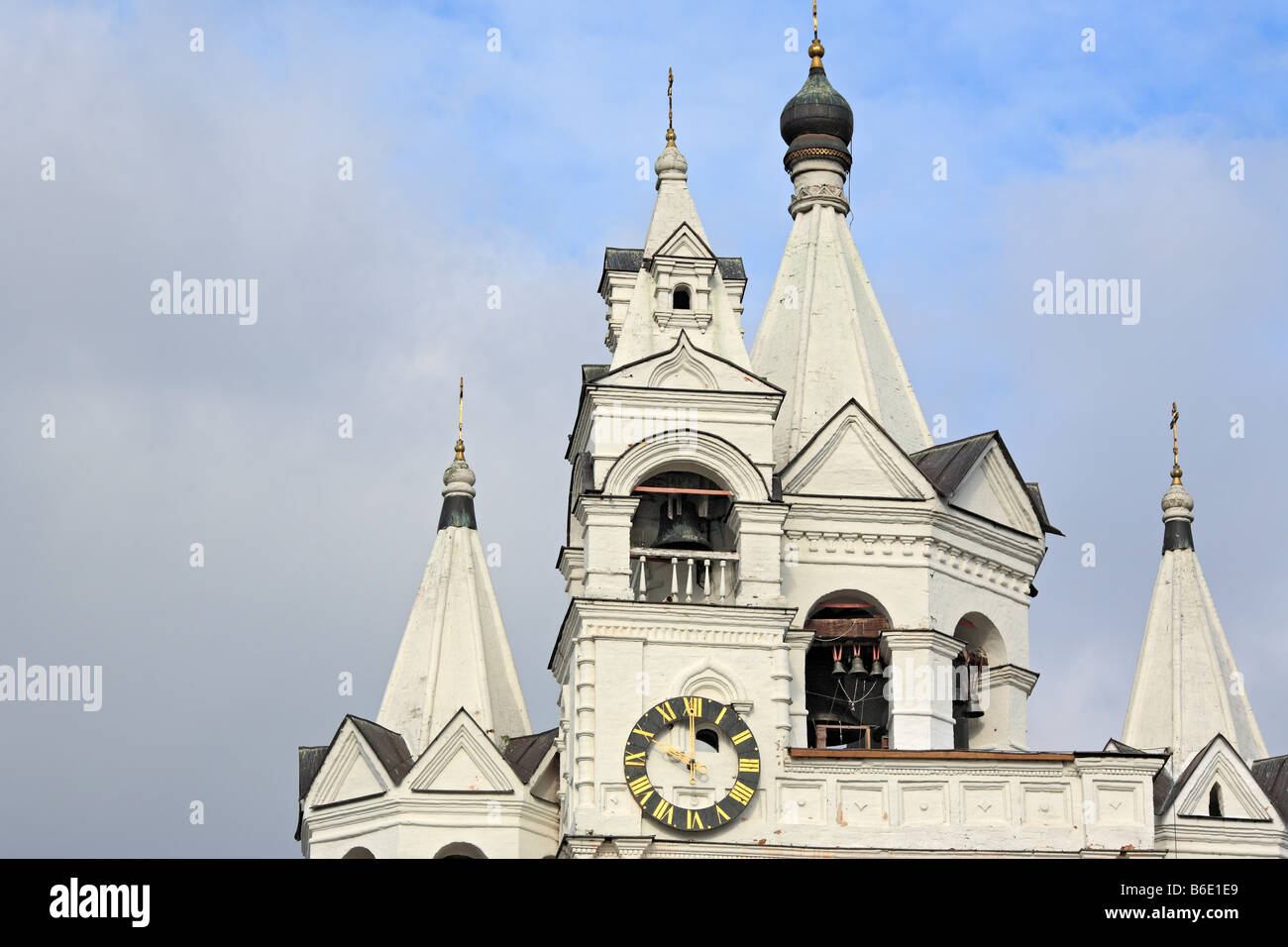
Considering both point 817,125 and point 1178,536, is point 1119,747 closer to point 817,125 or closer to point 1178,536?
point 1178,536

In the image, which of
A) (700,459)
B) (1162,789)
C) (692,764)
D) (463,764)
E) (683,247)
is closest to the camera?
(692,764)

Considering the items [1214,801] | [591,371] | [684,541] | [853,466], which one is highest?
[591,371]

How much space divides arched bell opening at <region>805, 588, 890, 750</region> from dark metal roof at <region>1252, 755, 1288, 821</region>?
230 inches

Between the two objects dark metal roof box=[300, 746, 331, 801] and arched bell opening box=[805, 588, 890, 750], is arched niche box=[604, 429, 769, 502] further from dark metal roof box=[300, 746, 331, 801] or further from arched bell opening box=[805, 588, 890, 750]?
dark metal roof box=[300, 746, 331, 801]

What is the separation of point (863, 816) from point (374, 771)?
7.34 meters

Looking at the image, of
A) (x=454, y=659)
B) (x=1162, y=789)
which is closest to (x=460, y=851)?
(x=454, y=659)

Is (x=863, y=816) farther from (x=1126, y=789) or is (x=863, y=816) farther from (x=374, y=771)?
(x=374, y=771)

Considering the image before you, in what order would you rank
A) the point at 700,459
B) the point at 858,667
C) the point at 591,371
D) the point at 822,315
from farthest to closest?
the point at 822,315 < the point at 591,371 < the point at 858,667 < the point at 700,459

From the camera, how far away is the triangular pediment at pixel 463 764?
1597 inches

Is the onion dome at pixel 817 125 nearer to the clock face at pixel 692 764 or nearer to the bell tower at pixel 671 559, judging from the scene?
the bell tower at pixel 671 559

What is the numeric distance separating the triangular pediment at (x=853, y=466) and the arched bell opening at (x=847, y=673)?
170 cm

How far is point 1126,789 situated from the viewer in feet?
130

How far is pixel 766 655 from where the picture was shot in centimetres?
3988

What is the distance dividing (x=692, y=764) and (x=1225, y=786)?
27.7 feet
